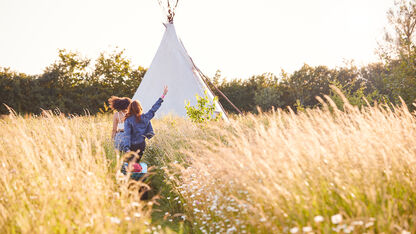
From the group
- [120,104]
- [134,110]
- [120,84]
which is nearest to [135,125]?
[134,110]

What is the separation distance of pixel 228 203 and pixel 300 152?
0.75m

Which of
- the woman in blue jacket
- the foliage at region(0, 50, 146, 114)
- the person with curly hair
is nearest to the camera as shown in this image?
the woman in blue jacket

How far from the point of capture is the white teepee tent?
1041 centimetres

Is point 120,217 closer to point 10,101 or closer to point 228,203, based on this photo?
point 228,203

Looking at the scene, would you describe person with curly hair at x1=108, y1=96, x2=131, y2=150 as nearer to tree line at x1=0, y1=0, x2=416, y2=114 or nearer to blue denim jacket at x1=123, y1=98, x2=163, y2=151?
blue denim jacket at x1=123, y1=98, x2=163, y2=151

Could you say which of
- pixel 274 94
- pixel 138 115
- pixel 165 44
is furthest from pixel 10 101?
pixel 274 94

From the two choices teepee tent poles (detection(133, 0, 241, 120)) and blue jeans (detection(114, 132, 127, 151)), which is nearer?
blue jeans (detection(114, 132, 127, 151))

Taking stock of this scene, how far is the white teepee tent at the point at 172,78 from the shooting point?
10.4 metres

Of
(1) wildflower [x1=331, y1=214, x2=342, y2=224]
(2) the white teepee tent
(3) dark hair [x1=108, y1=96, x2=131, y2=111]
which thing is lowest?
(1) wildflower [x1=331, y1=214, x2=342, y2=224]

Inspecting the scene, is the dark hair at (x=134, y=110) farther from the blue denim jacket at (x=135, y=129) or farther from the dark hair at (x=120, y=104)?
the dark hair at (x=120, y=104)

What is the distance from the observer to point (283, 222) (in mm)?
1976

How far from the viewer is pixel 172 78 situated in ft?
35.0

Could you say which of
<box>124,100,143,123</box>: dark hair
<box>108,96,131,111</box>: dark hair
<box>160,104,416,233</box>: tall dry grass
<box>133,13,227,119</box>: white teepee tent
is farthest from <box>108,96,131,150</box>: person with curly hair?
<box>133,13,227,119</box>: white teepee tent

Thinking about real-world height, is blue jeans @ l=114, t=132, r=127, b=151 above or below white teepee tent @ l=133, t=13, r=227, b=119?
below
